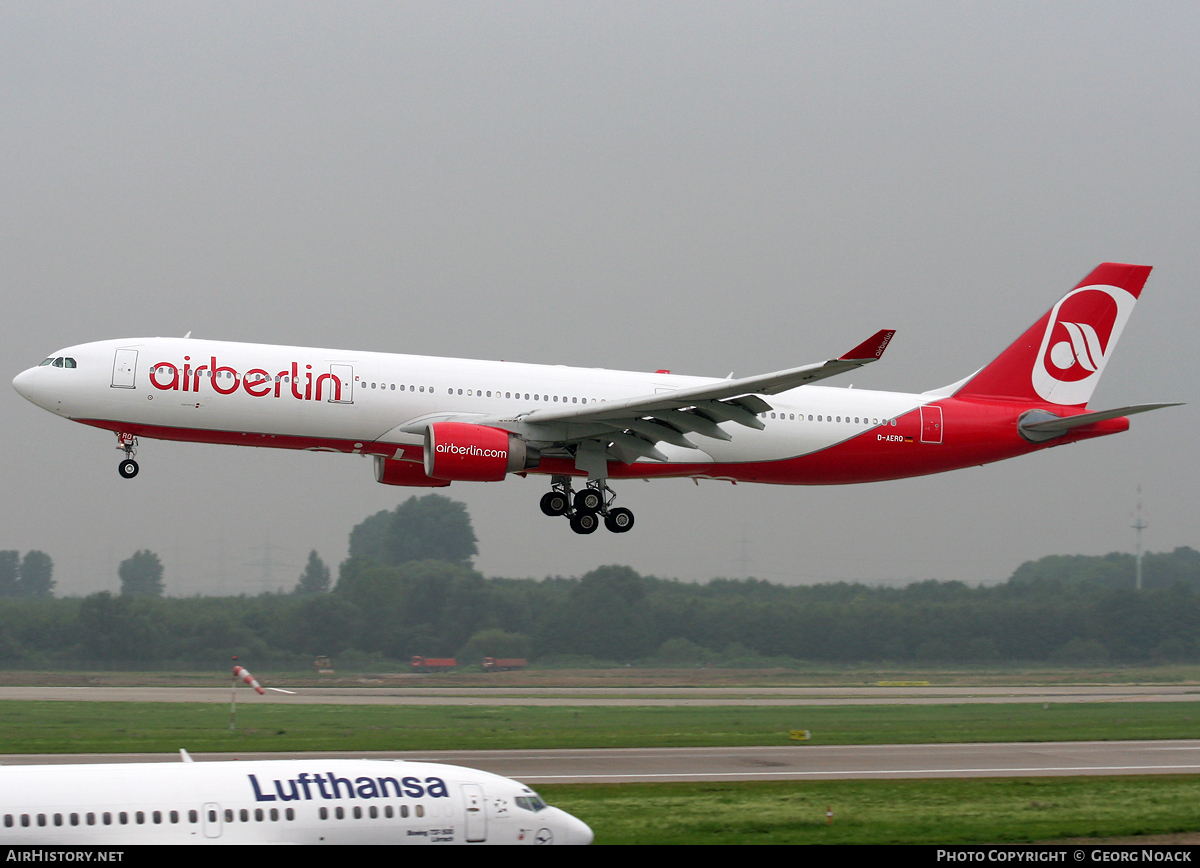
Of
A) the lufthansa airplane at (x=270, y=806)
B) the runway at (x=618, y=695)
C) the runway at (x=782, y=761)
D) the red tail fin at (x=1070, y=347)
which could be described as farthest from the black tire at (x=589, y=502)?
the lufthansa airplane at (x=270, y=806)

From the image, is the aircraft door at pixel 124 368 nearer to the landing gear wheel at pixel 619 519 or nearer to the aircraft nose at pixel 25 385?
the aircraft nose at pixel 25 385

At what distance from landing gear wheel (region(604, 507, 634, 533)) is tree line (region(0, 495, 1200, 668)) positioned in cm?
3310

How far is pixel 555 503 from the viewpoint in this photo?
127 feet

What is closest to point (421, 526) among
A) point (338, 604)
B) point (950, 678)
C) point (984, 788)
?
point (338, 604)

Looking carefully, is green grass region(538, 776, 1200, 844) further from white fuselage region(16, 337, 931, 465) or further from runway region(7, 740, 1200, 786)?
white fuselage region(16, 337, 931, 465)

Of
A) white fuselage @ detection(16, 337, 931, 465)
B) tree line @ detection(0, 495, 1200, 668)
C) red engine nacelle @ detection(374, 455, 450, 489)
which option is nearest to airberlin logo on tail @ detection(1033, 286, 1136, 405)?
white fuselage @ detection(16, 337, 931, 465)

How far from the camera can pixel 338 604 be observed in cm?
7512

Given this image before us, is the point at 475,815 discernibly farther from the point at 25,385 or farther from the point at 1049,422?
the point at 1049,422

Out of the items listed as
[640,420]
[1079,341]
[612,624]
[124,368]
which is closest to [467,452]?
[640,420]

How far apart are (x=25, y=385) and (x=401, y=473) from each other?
423 inches

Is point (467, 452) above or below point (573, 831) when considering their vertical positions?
above

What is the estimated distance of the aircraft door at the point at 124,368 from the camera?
33469 millimetres

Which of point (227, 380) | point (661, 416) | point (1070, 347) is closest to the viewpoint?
point (227, 380)
